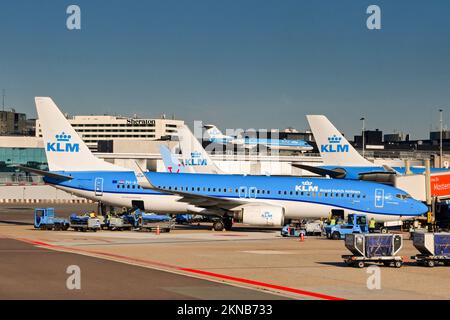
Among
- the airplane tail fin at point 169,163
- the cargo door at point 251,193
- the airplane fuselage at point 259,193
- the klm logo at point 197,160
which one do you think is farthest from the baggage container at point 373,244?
the klm logo at point 197,160

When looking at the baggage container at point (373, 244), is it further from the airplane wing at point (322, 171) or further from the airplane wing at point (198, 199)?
the airplane wing at point (322, 171)

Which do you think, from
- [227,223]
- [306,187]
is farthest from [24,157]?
[306,187]

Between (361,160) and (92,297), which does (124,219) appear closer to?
(361,160)

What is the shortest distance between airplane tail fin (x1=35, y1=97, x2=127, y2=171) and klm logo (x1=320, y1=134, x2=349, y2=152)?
30196mm

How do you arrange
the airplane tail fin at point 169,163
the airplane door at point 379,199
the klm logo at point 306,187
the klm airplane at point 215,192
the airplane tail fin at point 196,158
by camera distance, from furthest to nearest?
the airplane tail fin at point 196,158, the airplane tail fin at point 169,163, the klm logo at point 306,187, the airplane door at point 379,199, the klm airplane at point 215,192

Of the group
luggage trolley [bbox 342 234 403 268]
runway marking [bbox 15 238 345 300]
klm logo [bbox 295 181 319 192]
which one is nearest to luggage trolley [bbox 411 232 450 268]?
luggage trolley [bbox 342 234 403 268]

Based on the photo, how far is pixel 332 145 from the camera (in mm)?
83688

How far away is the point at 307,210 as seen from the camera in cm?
6047

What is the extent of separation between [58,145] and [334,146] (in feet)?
109

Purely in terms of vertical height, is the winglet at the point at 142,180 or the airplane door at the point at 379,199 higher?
the winglet at the point at 142,180

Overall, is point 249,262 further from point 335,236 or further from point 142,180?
point 142,180

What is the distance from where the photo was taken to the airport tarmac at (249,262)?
87.2 ft

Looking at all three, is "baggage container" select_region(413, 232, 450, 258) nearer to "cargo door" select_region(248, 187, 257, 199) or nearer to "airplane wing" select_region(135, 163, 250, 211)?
"airplane wing" select_region(135, 163, 250, 211)
